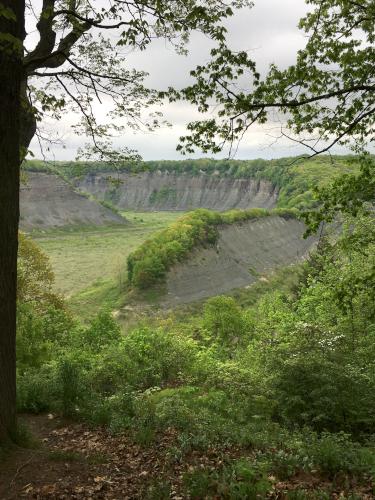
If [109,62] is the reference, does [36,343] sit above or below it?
below

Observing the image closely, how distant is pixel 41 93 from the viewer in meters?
9.21

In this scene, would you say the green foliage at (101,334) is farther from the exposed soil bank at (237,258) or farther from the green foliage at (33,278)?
the exposed soil bank at (237,258)

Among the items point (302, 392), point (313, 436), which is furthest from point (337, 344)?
point (313, 436)

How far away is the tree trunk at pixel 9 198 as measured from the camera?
6199 mm

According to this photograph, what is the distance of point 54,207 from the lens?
5374 inches

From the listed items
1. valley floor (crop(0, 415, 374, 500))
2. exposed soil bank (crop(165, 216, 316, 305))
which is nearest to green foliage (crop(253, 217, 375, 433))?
valley floor (crop(0, 415, 374, 500))

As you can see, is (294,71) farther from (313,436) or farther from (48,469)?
(48,469)

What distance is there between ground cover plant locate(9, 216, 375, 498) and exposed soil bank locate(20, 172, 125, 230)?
382 ft

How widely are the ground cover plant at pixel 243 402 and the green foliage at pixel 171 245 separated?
4533 cm

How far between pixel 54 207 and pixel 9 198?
13603 centimetres

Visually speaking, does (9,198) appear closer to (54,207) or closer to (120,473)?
(120,473)

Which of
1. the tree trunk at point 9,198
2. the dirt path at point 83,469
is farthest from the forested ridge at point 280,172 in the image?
the dirt path at point 83,469

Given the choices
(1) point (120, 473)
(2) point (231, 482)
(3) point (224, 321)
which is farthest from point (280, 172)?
(2) point (231, 482)

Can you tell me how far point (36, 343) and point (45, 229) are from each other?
117 meters
